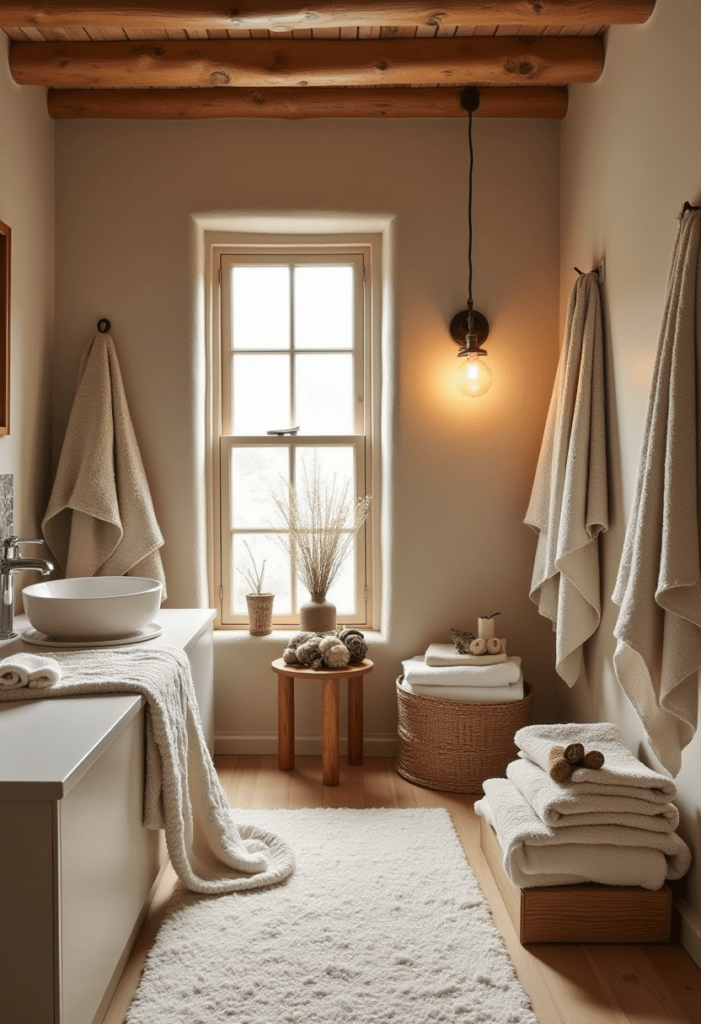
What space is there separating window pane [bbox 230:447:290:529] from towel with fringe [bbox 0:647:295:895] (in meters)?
1.37

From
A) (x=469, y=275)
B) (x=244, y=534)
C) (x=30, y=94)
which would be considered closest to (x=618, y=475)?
(x=469, y=275)

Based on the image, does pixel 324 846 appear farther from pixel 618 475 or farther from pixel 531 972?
pixel 618 475

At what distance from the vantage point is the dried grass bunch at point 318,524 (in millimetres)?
3594

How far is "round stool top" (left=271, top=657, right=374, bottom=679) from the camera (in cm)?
329

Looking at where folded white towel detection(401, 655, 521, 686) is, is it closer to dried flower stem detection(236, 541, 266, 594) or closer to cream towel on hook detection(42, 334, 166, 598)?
dried flower stem detection(236, 541, 266, 594)

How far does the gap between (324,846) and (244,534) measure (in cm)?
145

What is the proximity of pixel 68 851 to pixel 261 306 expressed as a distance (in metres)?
2.68

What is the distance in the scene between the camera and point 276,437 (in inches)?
151

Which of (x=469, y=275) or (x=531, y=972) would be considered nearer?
(x=531, y=972)

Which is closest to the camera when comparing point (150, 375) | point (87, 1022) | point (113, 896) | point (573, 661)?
point (87, 1022)

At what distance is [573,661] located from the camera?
3.17 m

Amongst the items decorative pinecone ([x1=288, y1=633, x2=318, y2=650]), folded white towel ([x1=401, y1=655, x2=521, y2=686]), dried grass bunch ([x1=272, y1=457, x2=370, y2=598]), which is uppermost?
dried grass bunch ([x1=272, y1=457, x2=370, y2=598])

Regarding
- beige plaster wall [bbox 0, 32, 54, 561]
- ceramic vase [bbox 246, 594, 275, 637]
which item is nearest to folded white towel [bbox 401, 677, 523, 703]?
ceramic vase [bbox 246, 594, 275, 637]

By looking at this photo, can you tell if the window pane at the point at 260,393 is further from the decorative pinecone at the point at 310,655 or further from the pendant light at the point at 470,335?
the decorative pinecone at the point at 310,655
